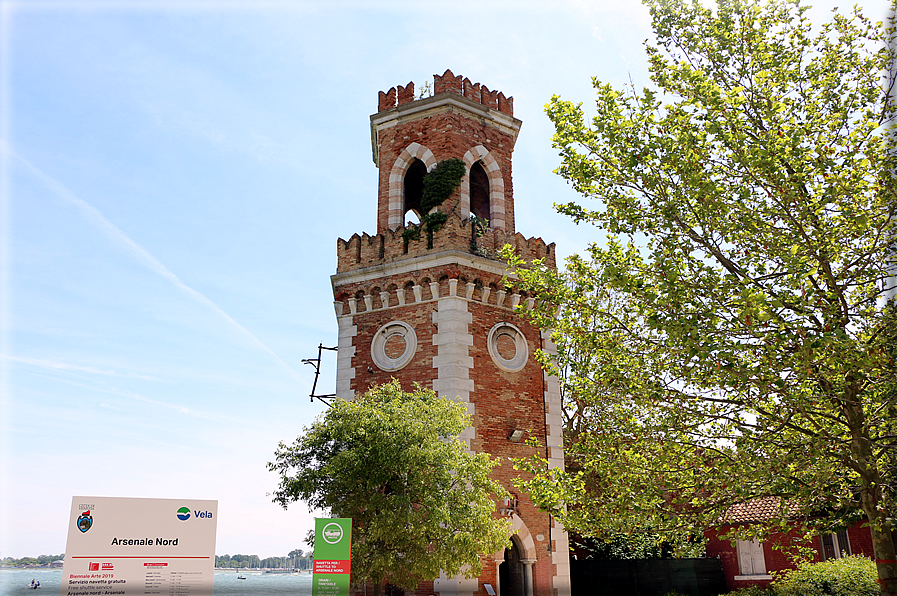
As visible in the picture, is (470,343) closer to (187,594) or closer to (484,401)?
(484,401)

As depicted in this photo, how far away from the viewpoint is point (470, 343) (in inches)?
765

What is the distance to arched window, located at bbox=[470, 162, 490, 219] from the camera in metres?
23.8

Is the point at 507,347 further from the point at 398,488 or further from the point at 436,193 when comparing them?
the point at 398,488

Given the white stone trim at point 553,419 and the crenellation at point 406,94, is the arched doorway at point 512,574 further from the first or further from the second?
the crenellation at point 406,94

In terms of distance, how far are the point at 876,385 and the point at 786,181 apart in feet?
11.2

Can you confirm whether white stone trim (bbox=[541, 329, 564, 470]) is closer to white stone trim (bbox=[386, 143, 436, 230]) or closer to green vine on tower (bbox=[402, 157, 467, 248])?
green vine on tower (bbox=[402, 157, 467, 248])

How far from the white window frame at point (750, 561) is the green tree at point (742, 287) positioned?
13.6 meters

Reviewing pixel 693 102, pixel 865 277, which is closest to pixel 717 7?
pixel 693 102

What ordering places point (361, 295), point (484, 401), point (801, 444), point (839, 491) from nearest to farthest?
point (801, 444) → point (839, 491) → point (484, 401) → point (361, 295)

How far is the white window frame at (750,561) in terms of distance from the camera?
23781mm

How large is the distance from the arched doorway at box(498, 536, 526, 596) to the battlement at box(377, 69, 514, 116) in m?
14.5

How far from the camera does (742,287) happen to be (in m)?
10.6

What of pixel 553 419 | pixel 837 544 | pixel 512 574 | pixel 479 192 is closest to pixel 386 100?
pixel 479 192

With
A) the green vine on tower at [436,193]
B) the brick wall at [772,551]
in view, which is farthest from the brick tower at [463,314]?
the brick wall at [772,551]
